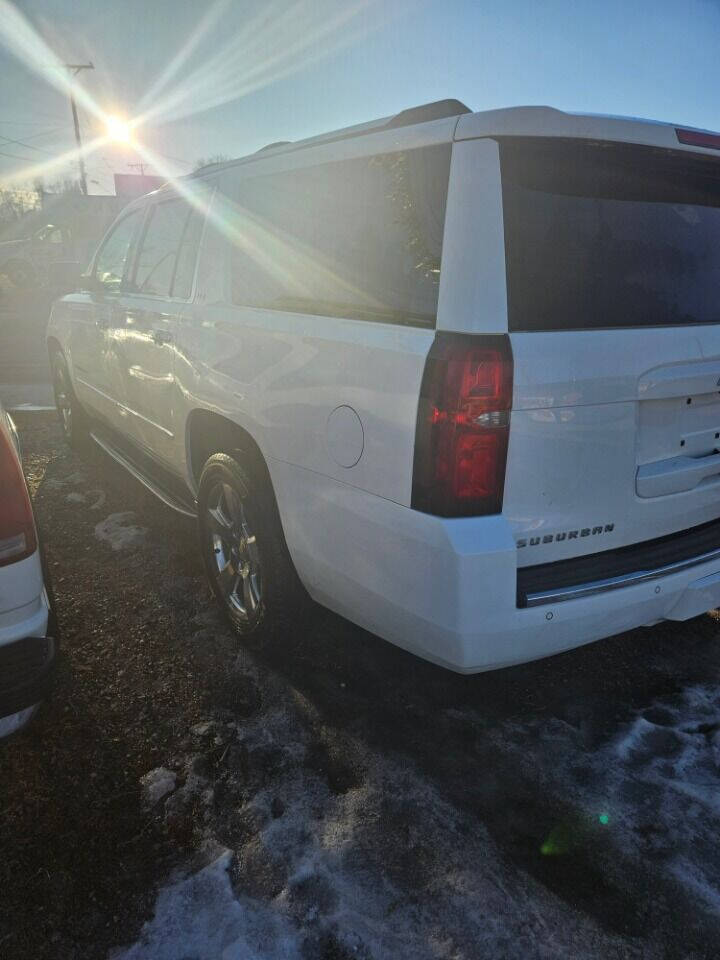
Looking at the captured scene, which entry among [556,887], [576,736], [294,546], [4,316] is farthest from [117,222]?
[4,316]

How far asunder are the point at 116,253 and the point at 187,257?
64.3 inches

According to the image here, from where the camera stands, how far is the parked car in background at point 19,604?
6.87 feet

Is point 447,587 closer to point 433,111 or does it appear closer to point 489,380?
point 489,380

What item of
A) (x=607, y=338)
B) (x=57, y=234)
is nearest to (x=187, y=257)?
(x=607, y=338)

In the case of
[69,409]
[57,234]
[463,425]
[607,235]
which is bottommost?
[69,409]

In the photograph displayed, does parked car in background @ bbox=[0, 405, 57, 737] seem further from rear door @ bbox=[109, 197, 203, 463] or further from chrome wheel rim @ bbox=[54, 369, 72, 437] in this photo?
chrome wheel rim @ bbox=[54, 369, 72, 437]

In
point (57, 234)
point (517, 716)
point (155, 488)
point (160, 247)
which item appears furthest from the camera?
point (57, 234)

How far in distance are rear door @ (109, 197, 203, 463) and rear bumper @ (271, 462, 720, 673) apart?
138 cm

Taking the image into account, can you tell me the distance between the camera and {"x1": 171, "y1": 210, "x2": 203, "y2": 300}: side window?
3275mm

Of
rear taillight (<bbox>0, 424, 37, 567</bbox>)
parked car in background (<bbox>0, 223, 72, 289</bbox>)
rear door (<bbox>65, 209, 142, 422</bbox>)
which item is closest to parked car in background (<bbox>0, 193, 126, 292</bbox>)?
parked car in background (<bbox>0, 223, 72, 289</bbox>)

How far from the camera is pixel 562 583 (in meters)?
2.01

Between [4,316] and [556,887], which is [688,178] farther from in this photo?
[4,316]

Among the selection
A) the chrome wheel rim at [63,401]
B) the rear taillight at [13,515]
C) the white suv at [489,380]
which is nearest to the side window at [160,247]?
the white suv at [489,380]

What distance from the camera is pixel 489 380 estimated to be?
5.99 ft
